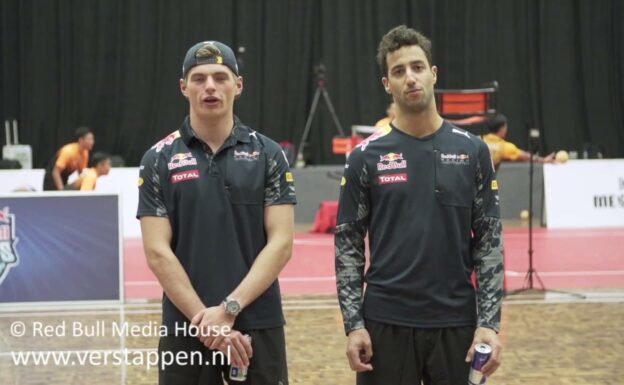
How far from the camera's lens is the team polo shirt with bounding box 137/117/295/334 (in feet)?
12.2

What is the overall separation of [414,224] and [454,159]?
0.93ft

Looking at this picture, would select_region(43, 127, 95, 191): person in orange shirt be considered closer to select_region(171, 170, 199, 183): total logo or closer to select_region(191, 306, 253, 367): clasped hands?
select_region(171, 170, 199, 183): total logo

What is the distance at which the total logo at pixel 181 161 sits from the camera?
3.76 metres

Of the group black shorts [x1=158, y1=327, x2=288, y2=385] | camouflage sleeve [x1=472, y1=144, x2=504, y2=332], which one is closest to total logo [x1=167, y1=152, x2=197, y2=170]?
black shorts [x1=158, y1=327, x2=288, y2=385]

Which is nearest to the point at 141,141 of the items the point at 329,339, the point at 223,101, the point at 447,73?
the point at 447,73

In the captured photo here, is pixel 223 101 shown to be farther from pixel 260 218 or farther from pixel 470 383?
pixel 470 383

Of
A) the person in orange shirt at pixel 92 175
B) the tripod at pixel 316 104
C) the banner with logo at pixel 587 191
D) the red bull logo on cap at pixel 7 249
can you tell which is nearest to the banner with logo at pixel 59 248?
the red bull logo on cap at pixel 7 249

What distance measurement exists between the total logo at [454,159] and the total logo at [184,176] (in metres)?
0.89

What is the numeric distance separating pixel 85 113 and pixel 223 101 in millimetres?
16667

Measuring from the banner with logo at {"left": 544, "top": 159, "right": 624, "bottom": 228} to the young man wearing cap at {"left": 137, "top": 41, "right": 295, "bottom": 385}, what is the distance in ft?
37.8

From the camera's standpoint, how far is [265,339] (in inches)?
148

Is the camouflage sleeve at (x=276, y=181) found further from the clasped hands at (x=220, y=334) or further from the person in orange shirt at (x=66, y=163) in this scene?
the person in orange shirt at (x=66, y=163)

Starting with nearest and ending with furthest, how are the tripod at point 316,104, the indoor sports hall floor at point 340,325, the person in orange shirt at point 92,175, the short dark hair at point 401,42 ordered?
the short dark hair at point 401,42, the indoor sports hall floor at point 340,325, the person in orange shirt at point 92,175, the tripod at point 316,104

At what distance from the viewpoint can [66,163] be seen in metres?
13.9
